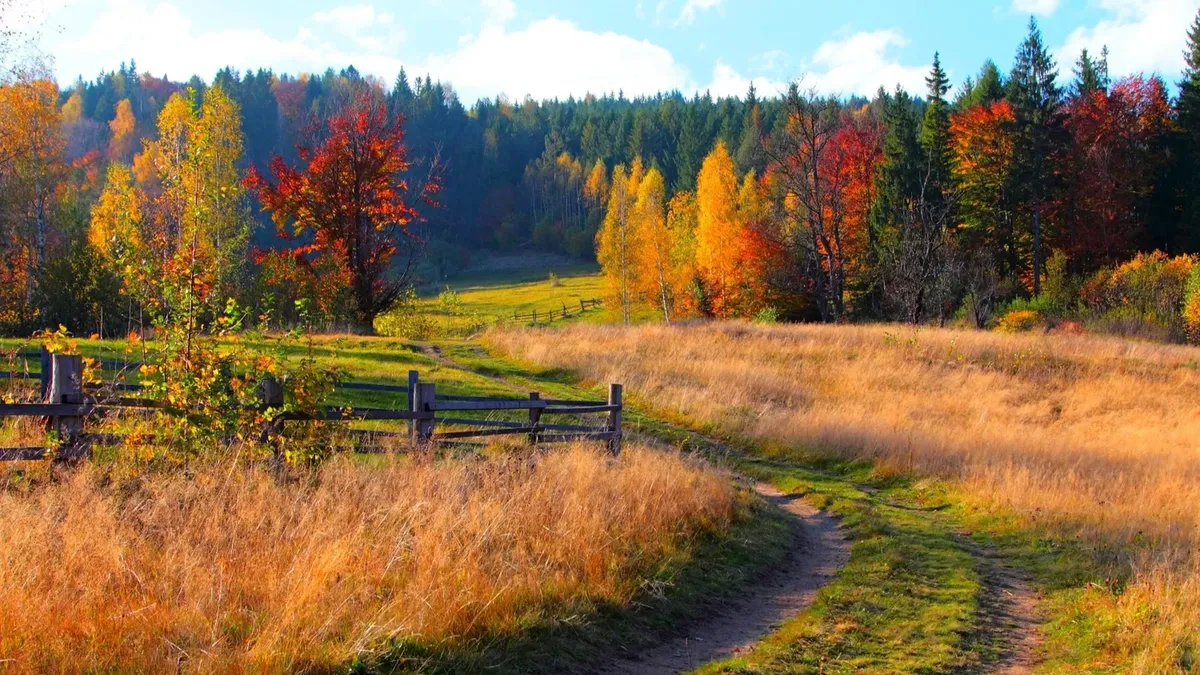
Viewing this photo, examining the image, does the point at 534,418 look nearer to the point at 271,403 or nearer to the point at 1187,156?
the point at 271,403

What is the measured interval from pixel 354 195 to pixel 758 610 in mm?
32779

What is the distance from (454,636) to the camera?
596 cm

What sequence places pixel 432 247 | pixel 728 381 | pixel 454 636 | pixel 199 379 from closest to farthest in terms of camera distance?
1. pixel 454 636
2. pixel 199 379
3. pixel 728 381
4. pixel 432 247

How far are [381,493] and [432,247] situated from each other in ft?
371

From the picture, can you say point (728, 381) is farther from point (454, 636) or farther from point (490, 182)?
point (490, 182)

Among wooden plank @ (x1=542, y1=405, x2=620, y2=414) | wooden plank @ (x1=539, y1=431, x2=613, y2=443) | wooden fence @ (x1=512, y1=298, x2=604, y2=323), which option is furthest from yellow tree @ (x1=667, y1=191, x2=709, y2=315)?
wooden plank @ (x1=539, y1=431, x2=613, y2=443)

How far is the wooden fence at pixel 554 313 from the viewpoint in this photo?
70.1 meters

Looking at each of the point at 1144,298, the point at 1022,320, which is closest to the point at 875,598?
the point at 1022,320

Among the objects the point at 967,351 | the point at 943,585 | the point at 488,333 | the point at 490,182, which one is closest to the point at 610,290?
the point at 488,333

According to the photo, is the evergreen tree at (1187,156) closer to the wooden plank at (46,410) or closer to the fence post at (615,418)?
the fence post at (615,418)

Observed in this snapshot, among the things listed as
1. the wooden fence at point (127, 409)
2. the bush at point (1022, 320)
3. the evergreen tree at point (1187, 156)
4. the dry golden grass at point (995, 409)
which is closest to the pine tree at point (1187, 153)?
the evergreen tree at point (1187, 156)

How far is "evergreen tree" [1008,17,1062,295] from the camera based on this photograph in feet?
174

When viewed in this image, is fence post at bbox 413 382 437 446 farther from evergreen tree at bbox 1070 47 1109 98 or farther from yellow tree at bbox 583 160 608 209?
yellow tree at bbox 583 160 608 209

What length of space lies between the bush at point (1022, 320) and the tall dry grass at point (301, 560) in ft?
129
